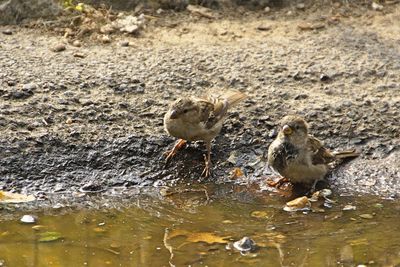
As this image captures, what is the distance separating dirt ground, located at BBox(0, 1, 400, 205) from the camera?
683cm

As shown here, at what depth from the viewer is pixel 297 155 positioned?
267 inches

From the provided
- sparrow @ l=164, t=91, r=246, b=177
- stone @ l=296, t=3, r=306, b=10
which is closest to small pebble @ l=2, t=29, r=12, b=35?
sparrow @ l=164, t=91, r=246, b=177

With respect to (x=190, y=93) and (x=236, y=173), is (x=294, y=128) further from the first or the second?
(x=190, y=93)

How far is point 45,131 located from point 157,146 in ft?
3.00

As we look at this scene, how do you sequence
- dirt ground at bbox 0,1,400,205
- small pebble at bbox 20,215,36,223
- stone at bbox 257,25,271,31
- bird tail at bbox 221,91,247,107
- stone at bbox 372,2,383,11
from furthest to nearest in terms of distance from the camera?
stone at bbox 372,2,383,11, stone at bbox 257,25,271,31, bird tail at bbox 221,91,247,107, dirt ground at bbox 0,1,400,205, small pebble at bbox 20,215,36,223

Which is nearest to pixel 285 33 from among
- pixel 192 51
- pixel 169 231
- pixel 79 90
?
pixel 192 51

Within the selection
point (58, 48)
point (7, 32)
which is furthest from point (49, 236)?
point (7, 32)


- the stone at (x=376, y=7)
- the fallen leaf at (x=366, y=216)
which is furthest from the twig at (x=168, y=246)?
the stone at (x=376, y=7)

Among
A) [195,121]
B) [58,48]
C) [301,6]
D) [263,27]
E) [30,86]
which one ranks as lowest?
[195,121]

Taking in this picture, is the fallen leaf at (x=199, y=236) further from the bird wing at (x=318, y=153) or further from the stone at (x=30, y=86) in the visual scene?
the stone at (x=30, y=86)

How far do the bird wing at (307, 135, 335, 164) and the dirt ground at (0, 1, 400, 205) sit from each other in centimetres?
21

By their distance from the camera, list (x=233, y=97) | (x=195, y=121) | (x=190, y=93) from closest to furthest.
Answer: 1. (x=195, y=121)
2. (x=233, y=97)
3. (x=190, y=93)

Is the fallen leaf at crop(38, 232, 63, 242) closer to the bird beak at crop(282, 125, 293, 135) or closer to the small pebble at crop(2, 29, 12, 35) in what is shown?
the bird beak at crop(282, 125, 293, 135)

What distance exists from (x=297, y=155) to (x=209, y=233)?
1224mm
